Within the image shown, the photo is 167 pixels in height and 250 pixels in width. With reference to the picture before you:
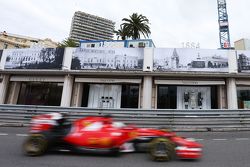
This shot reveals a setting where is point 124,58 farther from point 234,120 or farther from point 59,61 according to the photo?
point 234,120

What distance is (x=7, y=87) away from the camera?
1994 cm

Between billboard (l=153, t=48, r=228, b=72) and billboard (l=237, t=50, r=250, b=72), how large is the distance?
3.35 ft

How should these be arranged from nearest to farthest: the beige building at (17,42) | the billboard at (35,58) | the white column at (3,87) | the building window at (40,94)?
1. the billboard at (35,58)
2. the building window at (40,94)
3. the white column at (3,87)
4. the beige building at (17,42)

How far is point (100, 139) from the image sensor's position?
4.73m

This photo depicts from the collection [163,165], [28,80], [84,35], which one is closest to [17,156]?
[163,165]

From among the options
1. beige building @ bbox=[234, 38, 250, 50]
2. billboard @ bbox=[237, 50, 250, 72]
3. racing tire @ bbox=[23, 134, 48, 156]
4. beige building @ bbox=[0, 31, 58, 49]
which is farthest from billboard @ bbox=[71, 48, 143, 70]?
beige building @ bbox=[0, 31, 58, 49]

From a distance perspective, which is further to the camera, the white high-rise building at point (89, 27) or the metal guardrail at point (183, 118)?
the white high-rise building at point (89, 27)

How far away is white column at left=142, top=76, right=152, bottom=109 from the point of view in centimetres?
1683

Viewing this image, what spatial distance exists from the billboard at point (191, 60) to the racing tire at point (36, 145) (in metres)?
12.6

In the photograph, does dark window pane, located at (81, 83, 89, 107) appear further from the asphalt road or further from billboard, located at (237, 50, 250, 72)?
the asphalt road

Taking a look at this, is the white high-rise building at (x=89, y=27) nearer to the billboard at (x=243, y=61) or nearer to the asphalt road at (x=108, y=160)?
the billboard at (x=243, y=61)

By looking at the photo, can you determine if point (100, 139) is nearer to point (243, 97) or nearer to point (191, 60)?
point (191, 60)

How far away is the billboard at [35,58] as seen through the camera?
17875 mm

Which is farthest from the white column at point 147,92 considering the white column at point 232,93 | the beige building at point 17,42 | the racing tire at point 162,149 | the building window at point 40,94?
the beige building at point 17,42
